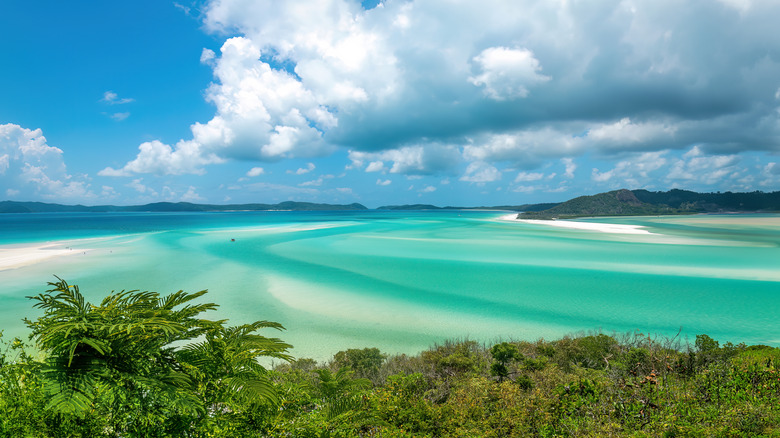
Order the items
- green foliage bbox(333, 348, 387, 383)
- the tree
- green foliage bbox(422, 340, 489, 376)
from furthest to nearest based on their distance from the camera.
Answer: green foliage bbox(333, 348, 387, 383) < green foliage bbox(422, 340, 489, 376) < the tree

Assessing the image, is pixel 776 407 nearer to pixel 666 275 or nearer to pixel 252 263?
pixel 666 275

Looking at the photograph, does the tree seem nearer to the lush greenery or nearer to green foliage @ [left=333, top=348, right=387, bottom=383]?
the lush greenery

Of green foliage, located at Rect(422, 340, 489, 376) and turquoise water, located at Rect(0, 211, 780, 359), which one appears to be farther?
turquoise water, located at Rect(0, 211, 780, 359)

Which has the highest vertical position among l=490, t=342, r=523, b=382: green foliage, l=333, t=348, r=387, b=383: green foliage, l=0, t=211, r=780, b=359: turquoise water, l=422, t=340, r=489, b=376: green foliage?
l=490, t=342, r=523, b=382: green foliage

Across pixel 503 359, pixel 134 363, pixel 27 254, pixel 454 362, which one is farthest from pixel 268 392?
pixel 27 254

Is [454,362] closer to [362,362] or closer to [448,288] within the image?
[362,362]

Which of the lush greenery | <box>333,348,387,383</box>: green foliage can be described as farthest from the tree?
<box>333,348,387,383</box>: green foliage

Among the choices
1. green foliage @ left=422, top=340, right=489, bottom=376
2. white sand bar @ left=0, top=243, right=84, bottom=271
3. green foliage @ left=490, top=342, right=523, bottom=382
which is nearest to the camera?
green foliage @ left=490, top=342, right=523, bottom=382
